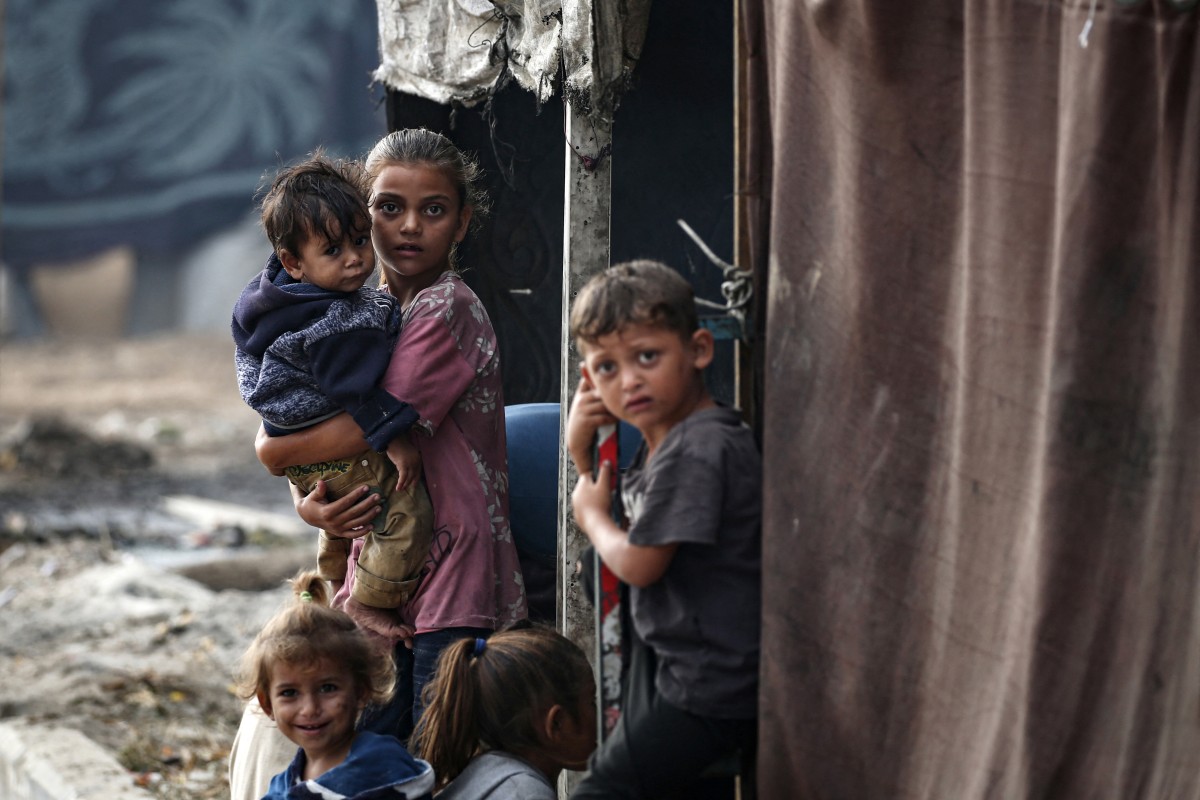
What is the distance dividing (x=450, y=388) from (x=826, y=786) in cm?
120

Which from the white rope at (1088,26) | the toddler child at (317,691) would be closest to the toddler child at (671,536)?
the toddler child at (317,691)

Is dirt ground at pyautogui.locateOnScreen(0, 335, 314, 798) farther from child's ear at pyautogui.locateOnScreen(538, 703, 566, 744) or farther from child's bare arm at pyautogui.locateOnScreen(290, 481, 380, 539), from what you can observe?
child's ear at pyautogui.locateOnScreen(538, 703, 566, 744)

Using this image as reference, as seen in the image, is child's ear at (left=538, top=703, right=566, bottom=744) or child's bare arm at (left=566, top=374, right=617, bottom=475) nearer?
child's bare arm at (left=566, top=374, right=617, bottom=475)

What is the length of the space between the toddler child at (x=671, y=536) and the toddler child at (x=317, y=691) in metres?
0.52

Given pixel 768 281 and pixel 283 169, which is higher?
pixel 283 169

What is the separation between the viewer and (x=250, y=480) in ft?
43.2

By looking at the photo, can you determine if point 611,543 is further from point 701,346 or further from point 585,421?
point 701,346

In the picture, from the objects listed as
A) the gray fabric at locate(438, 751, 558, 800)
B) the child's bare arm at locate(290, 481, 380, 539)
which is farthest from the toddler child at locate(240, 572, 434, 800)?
the child's bare arm at locate(290, 481, 380, 539)

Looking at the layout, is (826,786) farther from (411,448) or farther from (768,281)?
(411,448)

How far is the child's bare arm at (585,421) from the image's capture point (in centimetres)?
265

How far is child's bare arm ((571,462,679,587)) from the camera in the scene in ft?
7.99

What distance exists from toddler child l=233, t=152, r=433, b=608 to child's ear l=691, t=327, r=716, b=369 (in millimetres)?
806

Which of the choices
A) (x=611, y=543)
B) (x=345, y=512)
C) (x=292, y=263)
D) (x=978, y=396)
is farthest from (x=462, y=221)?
(x=978, y=396)

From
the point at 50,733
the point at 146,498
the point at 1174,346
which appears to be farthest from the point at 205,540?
the point at 1174,346
